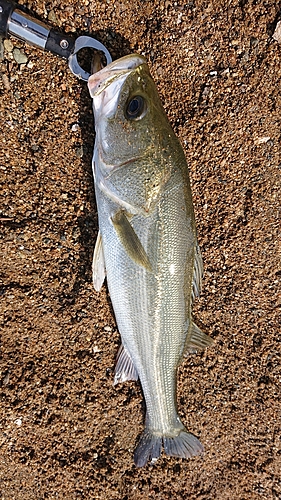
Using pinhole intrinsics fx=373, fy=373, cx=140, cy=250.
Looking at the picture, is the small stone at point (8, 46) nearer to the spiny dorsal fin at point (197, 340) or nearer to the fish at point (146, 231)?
the fish at point (146, 231)

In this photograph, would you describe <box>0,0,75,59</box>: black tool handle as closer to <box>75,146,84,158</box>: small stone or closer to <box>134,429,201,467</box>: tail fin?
<box>75,146,84,158</box>: small stone

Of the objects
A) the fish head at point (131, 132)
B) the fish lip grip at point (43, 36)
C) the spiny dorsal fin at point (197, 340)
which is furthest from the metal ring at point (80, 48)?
the spiny dorsal fin at point (197, 340)

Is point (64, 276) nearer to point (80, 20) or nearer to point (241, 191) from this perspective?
point (241, 191)

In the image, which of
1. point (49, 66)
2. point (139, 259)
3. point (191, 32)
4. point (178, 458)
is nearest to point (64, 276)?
point (139, 259)

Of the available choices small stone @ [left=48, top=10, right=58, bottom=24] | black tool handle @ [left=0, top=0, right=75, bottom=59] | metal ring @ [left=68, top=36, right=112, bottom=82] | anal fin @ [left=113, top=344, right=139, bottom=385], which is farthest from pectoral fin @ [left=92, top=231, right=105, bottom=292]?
small stone @ [left=48, top=10, right=58, bottom=24]

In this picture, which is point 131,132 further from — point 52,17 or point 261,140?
point 261,140

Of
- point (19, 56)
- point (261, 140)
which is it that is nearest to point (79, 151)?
point (19, 56)
